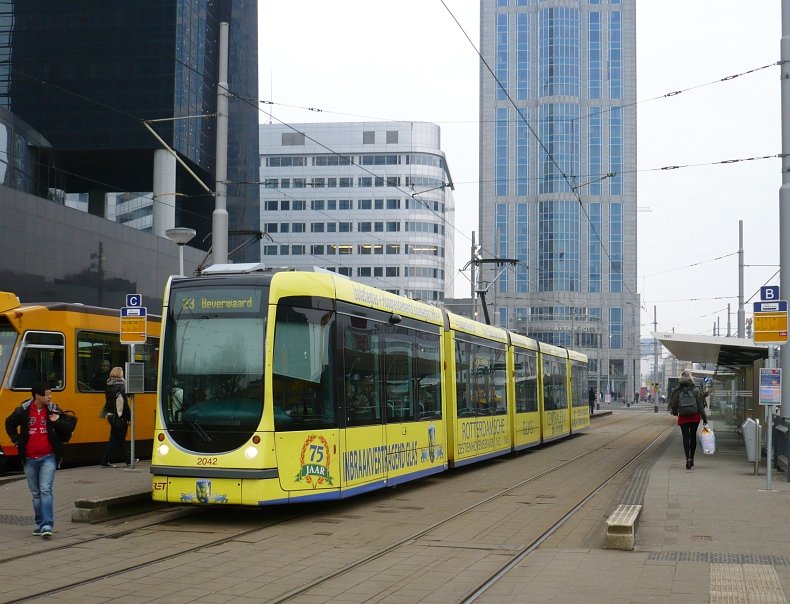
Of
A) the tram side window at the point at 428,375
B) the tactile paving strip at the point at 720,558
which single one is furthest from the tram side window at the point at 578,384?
the tactile paving strip at the point at 720,558

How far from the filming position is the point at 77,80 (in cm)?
4384

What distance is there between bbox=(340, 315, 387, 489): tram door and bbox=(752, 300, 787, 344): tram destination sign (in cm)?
580

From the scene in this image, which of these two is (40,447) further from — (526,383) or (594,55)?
(594,55)

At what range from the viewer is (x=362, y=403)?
12789 millimetres

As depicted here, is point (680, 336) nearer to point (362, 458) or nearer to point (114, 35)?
point (362, 458)

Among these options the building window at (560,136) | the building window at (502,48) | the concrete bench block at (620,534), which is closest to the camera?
the concrete bench block at (620,534)

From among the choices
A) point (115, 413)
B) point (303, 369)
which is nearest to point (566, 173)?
point (115, 413)

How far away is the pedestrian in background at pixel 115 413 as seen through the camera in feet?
54.1

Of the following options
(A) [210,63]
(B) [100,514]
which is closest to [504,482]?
(B) [100,514]

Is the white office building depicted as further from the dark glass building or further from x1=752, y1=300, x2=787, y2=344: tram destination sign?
x1=752, y1=300, x2=787, y2=344: tram destination sign

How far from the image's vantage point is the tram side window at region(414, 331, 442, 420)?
15141 mm

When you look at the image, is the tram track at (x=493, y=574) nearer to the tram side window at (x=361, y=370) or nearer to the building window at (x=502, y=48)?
the tram side window at (x=361, y=370)

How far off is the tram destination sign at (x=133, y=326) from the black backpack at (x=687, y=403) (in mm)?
9521

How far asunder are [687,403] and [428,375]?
17.2ft
